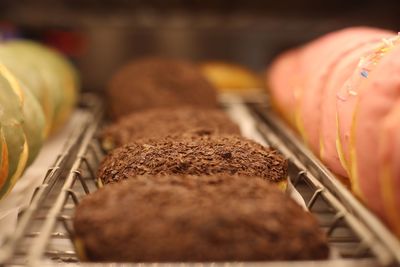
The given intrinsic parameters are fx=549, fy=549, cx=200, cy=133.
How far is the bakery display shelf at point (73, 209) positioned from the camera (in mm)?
557

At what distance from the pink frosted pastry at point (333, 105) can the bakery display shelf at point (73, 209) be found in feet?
0.09

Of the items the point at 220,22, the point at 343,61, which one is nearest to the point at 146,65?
the point at 220,22

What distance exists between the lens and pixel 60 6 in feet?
5.74

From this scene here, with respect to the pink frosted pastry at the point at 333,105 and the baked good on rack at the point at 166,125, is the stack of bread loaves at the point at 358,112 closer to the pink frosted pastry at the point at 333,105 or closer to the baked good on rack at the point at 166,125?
the pink frosted pastry at the point at 333,105

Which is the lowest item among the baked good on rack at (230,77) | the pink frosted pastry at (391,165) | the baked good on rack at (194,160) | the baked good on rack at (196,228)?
the baked good on rack at (196,228)

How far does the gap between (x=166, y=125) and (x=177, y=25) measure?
36.6 inches

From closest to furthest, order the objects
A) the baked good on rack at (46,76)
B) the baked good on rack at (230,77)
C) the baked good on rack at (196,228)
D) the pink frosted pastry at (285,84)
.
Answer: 1. the baked good on rack at (196,228)
2. the baked good on rack at (46,76)
3. the pink frosted pastry at (285,84)
4. the baked good on rack at (230,77)

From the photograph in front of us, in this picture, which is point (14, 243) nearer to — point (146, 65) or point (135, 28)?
point (146, 65)

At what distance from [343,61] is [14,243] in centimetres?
58

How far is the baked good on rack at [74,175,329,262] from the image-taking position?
0.56 metres

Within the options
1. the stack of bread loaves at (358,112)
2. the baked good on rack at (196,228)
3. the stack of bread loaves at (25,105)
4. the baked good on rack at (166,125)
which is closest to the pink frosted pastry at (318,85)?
the stack of bread loaves at (358,112)

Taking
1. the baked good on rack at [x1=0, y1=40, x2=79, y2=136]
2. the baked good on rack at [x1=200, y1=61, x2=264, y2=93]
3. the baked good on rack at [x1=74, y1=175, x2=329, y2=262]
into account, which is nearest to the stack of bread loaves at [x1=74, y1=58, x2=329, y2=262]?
the baked good on rack at [x1=74, y1=175, x2=329, y2=262]

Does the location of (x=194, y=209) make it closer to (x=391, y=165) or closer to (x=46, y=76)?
(x=391, y=165)

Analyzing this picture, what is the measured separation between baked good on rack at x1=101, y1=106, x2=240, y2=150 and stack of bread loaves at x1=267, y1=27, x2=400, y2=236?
0.15 metres
